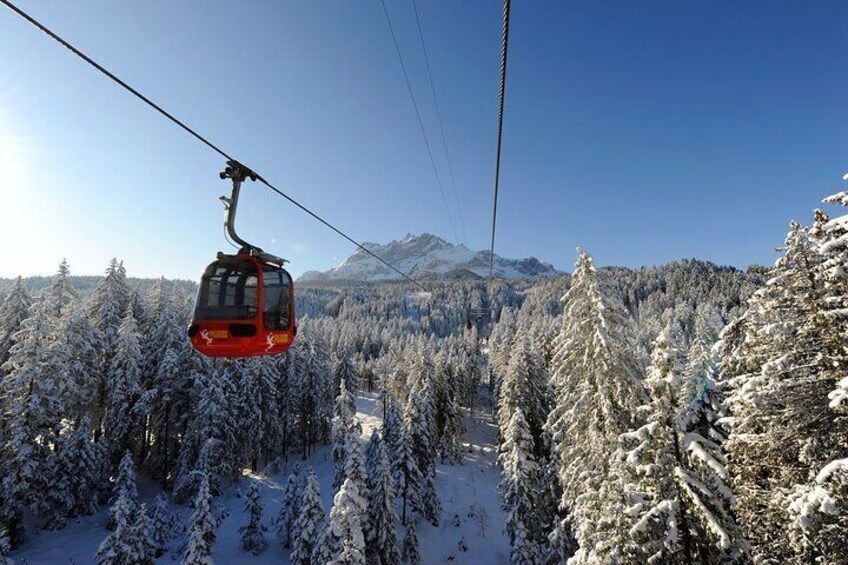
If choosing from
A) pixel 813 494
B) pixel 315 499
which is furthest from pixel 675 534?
pixel 315 499

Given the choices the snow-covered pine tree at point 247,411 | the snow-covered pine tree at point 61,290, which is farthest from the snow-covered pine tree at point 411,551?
the snow-covered pine tree at point 61,290

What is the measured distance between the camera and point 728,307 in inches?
5340

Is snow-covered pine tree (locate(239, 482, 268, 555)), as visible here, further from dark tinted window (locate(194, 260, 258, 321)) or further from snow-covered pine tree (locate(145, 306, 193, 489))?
dark tinted window (locate(194, 260, 258, 321))

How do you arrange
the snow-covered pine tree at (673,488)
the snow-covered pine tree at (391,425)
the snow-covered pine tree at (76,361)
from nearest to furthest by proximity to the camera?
the snow-covered pine tree at (673,488) → the snow-covered pine tree at (76,361) → the snow-covered pine tree at (391,425)

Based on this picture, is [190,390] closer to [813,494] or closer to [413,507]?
[413,507]

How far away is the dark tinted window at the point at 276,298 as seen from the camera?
36.6ft

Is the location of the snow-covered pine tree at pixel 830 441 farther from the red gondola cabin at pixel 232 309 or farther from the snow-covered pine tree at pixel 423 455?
the snow-covered pine tree at pixel 423 455

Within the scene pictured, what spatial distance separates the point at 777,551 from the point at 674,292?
175426mm

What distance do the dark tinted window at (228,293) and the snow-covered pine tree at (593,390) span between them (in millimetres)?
11908

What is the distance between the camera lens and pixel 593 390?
1598 centimetres

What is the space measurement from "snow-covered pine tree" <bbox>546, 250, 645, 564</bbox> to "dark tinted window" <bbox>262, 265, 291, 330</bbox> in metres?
10.9

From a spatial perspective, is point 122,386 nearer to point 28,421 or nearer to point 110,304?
point 28,421

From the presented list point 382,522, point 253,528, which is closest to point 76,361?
point 253,528

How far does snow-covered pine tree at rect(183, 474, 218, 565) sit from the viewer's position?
2125 centimetres
